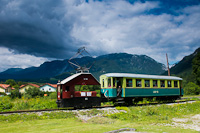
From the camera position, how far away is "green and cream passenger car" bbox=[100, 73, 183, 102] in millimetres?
19453

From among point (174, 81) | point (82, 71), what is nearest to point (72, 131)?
point (82, 71)

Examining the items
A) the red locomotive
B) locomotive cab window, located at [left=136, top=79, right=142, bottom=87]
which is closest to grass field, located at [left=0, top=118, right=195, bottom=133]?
the red locomotive

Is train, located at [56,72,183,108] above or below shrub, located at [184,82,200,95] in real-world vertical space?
above

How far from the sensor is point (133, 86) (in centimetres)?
2036

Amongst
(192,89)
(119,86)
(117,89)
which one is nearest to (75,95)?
(117,89)

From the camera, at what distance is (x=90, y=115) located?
13.7 m

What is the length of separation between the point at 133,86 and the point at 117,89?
2.01 m

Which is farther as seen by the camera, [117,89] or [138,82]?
[138,82]

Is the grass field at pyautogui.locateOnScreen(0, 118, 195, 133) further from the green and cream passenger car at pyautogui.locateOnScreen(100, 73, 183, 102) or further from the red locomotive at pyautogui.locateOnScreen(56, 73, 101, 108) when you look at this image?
the green and cream passenger car at pyautogui.locateOnScreen(100, 73, 183, 102)

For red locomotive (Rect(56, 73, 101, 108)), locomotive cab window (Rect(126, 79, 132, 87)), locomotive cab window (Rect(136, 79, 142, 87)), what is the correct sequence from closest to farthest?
red locomotive (Rect(56, 73, 101, 108)) < locomotive cab window (Rect(126, 79, 132, 87)) < locomotive cab window (Rect(136, 79, 142, 87))

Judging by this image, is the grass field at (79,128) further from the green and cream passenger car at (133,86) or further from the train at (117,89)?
the green and cream passenger car at (133,86)

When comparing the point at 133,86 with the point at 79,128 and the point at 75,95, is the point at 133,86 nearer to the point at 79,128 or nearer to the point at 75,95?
the point at 75,95

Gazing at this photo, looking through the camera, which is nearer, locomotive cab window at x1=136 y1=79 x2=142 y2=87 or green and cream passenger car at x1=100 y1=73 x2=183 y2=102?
green and cream passenger car at x1=100 y1=73 x2=183 y2=102

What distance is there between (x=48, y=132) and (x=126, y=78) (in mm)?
12709
